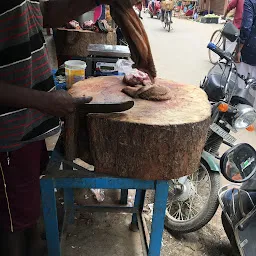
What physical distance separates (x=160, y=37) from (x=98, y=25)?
779 cm

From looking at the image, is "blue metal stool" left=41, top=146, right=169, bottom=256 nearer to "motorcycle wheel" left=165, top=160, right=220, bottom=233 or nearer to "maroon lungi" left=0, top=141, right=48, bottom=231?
"maroon lungi" left=0, top=141, right=48, bottom=231

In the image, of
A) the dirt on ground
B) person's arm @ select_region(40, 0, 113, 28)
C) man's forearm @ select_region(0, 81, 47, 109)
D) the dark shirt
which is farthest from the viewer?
the dark shirt

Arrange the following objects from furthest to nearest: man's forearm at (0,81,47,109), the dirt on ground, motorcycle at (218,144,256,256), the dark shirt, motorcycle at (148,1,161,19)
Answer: motorcycle at (148,1,161,19) → the dark shirt → the dirt on ground → motorcycle at (218,144,256,256) → man's forearm at (0,81,47,109)

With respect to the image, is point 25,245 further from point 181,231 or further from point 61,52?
point 61,52

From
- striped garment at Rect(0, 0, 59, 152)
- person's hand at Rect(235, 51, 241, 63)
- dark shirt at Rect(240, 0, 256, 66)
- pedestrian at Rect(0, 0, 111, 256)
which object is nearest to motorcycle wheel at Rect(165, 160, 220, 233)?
pedestrian at Rect(0, 0, 111, 256)

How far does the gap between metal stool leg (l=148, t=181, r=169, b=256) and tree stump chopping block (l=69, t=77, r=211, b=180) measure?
69 millimetres

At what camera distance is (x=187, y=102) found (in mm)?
1825

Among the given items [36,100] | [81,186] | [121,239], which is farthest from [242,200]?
[36,100]

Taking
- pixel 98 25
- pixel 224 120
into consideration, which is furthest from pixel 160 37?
pixel 224 120

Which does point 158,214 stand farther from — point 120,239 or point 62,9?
point 62,9

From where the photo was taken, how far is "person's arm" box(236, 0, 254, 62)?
452 cm

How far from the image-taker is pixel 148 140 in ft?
5.04

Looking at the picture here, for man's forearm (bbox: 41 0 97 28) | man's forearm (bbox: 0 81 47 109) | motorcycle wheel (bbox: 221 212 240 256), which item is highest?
man's forearm (bbox: 41 0 97 28)

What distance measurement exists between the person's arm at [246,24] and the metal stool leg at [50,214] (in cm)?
377
